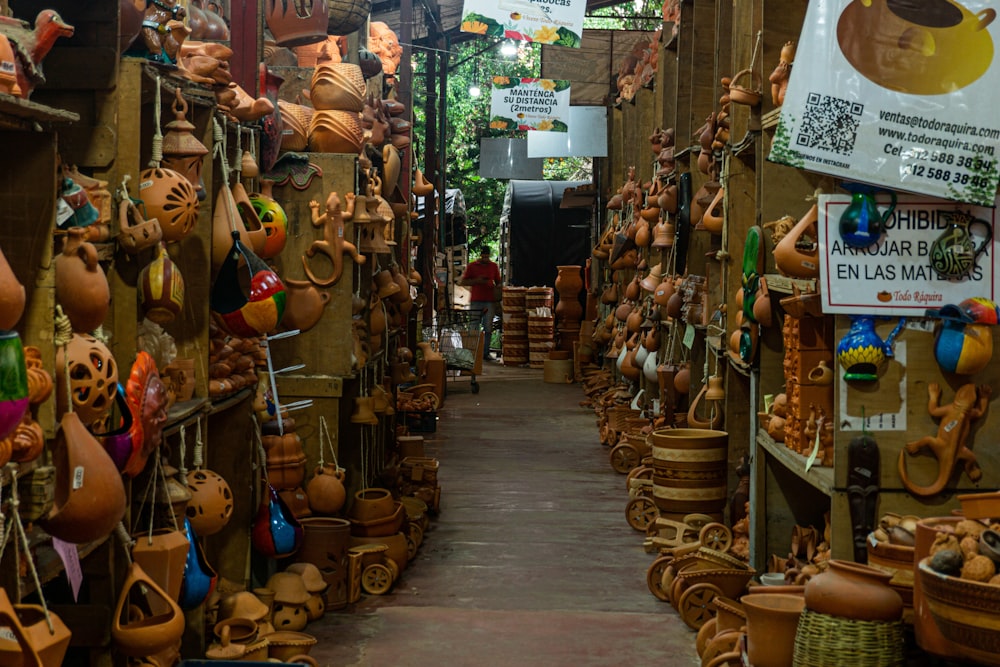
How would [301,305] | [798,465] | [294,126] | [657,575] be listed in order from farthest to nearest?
[294,126] → [657,575] → [301,305] → [798,465]

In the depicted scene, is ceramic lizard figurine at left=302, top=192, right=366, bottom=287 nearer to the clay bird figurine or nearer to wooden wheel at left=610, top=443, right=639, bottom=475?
the clay bird figurine

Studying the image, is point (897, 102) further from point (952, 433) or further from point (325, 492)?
point (325, 492)

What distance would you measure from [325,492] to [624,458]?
138 inches

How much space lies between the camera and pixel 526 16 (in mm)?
8781

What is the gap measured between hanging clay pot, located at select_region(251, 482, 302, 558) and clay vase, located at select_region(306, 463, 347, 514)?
0.50 m

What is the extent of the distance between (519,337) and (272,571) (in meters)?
12.4

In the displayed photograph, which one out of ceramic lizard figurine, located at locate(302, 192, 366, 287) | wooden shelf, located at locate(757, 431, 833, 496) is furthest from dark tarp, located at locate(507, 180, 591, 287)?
wooden shelf, located at locate(757, 431, 833, 496)

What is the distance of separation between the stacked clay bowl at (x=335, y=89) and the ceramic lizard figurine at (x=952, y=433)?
3334mm

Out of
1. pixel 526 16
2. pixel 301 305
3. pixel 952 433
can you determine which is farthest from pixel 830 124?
pixel 526 16

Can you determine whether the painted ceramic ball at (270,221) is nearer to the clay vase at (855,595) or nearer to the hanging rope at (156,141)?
the hanging rope at (156,141)

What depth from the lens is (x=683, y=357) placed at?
7.86m

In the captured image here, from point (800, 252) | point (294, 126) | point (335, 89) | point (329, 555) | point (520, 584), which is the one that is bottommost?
point (520, 584)

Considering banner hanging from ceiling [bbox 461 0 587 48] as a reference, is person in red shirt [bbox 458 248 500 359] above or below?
below

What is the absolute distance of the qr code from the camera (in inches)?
125
